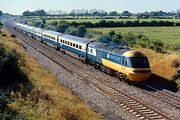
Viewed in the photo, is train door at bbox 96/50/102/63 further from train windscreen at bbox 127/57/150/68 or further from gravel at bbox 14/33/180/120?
train windscreen at bbox 127/57/150/68

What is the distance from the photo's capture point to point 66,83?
30141 mm

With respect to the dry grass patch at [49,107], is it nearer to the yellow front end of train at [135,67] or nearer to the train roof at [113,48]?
the yellow front end of train at [135,67]

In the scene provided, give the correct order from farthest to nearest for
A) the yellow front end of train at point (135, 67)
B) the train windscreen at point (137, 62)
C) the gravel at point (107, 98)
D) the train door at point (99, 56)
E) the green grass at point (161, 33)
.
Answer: the green grass at point (161, 33)
the train door at point (99, 56)
the train windscreen at point (137, 62)
the yellow front end of train at point (135, 67)
the gravel at point (107, 98)

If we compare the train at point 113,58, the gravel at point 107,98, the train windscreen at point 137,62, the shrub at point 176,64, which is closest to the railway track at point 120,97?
the gravel at point 107,98

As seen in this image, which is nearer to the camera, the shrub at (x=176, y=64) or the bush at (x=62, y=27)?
the shrub at (x=176, y=64)

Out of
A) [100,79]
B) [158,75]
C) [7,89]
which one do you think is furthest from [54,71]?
[7,89]

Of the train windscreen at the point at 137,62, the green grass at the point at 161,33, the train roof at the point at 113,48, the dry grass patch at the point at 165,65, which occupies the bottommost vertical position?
the green grass at the point at 161,33

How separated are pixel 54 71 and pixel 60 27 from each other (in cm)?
6797

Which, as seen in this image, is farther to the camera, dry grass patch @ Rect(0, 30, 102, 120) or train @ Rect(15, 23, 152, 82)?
train @ Rect(15, 23, 152, 82)

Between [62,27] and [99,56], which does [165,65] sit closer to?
[99,56]

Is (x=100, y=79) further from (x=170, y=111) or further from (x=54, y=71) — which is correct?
(x=170, y=111)

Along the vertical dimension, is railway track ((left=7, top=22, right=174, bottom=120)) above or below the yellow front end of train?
below

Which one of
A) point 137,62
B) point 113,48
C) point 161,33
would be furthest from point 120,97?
point 161,33

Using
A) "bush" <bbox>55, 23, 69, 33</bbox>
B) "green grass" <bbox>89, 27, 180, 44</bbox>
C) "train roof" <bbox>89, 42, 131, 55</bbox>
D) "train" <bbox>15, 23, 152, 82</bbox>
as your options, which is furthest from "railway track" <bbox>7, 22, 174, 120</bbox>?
"bush" <bbox>55, 23, 69, 33</bbox>
